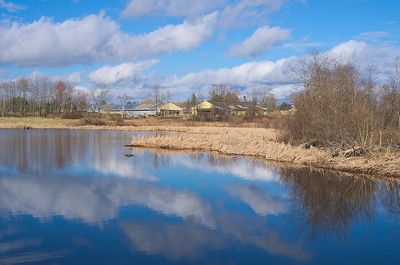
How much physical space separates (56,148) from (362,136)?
65.1ft

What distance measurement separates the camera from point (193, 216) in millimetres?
12273

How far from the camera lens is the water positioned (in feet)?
29.9

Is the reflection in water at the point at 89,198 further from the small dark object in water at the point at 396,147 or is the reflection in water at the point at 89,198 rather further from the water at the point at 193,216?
the small dark object in water at the point at 396,147

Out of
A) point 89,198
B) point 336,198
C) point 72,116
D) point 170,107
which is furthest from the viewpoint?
point 170,107

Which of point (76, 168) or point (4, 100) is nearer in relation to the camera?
point (76, 168)

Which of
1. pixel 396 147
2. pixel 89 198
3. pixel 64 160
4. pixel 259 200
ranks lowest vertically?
pixel 259 200

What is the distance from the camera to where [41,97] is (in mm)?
92062

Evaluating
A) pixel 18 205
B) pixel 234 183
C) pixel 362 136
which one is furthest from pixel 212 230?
pixel 362 136

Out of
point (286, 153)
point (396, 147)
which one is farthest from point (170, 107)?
point (396, 147)

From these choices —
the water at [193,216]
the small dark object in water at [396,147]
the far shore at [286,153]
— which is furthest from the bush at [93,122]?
the small dark object in water at [396,147]

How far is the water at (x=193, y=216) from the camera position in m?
9.10

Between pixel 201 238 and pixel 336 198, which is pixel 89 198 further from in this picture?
pixel 336 198

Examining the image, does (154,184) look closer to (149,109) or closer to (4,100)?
(4,100)

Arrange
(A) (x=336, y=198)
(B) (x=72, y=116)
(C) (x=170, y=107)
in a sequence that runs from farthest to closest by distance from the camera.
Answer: (C) (x=170, y=107), (B) (x=72, y=116), (A) (x=336, y=198)
